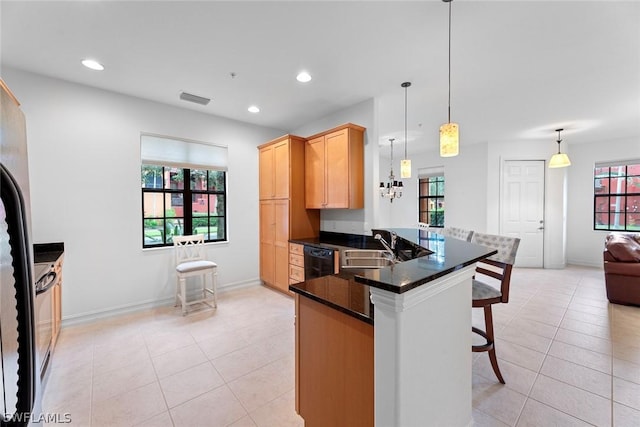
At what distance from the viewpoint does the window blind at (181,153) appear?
141 inches

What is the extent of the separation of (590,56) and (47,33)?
4.83m

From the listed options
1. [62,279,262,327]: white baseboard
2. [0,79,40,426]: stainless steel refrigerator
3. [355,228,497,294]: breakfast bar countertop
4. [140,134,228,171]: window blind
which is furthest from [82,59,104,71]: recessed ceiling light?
[355,228,497,294]: breakfast bar countertop

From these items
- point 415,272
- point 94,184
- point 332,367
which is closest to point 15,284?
point 332,367

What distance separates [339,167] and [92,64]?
2846 mm

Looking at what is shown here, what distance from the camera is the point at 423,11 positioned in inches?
75.0

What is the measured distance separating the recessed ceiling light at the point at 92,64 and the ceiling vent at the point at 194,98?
0.80 meters

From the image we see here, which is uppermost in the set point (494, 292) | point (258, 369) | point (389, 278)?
point (389, 278)

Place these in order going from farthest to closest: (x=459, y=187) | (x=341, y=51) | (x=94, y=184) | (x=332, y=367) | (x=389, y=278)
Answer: (x=459, y=187)
(x=94, y=184)
(x=341, y=51)
(x=332, y=367)
(x=389, y=278)

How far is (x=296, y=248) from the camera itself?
3.86 meters

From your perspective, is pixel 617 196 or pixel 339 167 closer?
pixel 339 167

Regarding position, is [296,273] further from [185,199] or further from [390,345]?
[390,345]

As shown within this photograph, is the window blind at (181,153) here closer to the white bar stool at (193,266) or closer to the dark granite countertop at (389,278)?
the white bar stool at (193,266)

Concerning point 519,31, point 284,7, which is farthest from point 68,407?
point 519,31

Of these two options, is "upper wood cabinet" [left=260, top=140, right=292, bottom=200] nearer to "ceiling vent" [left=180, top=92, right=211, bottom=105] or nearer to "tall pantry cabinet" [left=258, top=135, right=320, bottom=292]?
"tall pantry cabinet" [left=258, top=135, right=320, bottom=292]
